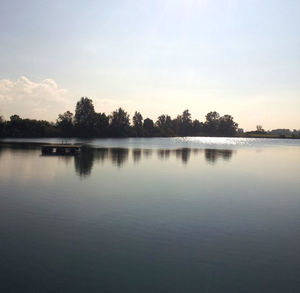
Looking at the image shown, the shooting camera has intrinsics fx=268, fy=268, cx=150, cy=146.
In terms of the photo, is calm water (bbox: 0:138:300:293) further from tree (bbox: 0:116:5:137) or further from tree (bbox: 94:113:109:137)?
tree (bbox: 94:113:109:137)

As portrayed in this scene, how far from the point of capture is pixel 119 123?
192 metres

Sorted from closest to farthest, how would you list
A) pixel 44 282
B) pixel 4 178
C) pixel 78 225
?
pixel 44 282, pixel 78 225, pixel 4 178

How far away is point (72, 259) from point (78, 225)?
14.4 ft

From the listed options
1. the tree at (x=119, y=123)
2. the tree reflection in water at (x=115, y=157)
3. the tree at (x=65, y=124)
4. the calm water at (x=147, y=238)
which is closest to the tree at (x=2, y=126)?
the tree at (x=65, y=124)

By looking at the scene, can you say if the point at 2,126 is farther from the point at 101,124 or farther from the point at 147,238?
the point at 147,238

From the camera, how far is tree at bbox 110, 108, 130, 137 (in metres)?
191

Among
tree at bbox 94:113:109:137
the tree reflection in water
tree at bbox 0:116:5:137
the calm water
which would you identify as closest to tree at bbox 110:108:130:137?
tree at bbox 94:113:109:137

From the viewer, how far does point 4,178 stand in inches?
1231

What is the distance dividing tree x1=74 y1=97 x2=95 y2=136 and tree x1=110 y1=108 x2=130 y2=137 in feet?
71.4

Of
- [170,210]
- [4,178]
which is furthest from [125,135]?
[170,210]

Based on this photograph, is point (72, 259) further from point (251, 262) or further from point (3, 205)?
point (3, 205)

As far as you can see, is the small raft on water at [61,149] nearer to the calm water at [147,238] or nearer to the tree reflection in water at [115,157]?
the tree reflection in water at [115,157]

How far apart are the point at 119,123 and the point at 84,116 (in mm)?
29033

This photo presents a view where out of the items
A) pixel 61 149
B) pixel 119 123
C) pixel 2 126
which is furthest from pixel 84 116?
pixel 61 149
